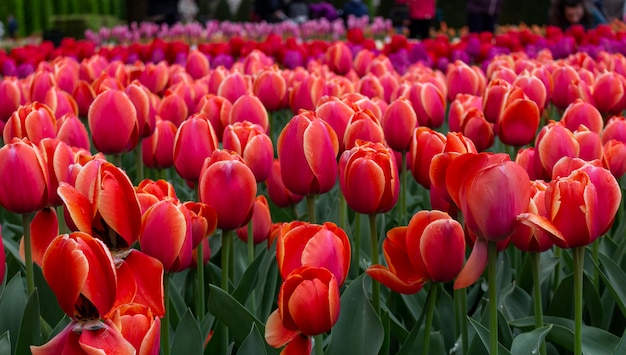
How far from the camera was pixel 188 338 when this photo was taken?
143 centimetres

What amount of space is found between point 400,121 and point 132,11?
21.5 metres

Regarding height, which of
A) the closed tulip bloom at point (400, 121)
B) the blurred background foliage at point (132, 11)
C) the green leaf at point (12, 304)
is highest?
the closed tulip bloom at point (400, 121)

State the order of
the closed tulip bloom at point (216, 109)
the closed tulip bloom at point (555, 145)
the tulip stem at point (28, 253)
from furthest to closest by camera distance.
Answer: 1. the closed tulip bloom at point (216, 109)
2. the closed tulip bloom at point (555, 145)
3. the tulip stem at point (28, 253)

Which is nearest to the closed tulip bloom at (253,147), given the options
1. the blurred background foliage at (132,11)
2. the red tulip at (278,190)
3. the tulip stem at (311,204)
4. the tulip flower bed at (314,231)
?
the tulip flower bed at (314,231)

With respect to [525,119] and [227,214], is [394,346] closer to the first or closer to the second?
[227,214]

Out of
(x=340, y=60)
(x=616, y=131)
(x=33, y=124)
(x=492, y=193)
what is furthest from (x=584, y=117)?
(x=340, y=60)

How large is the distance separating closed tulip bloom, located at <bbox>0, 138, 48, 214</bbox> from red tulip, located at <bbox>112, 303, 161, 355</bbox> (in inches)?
22.8

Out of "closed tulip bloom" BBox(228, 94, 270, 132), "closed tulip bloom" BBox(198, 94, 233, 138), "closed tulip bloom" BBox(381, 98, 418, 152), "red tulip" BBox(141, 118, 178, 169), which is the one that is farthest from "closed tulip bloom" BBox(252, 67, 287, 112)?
"closed tulip bloom" BBox(381, 98, 418, 152)

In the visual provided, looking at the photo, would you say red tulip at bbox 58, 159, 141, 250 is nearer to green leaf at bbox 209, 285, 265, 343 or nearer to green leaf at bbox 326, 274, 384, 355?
green leaf at bbox 209, 285, 265, 343

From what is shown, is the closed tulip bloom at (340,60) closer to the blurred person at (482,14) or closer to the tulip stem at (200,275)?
the tulip stem at (200,275)

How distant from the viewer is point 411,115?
217cm

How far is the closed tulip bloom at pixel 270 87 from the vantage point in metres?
2.98

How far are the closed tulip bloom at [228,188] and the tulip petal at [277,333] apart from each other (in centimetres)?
36

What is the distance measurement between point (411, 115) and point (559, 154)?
1.68ft
